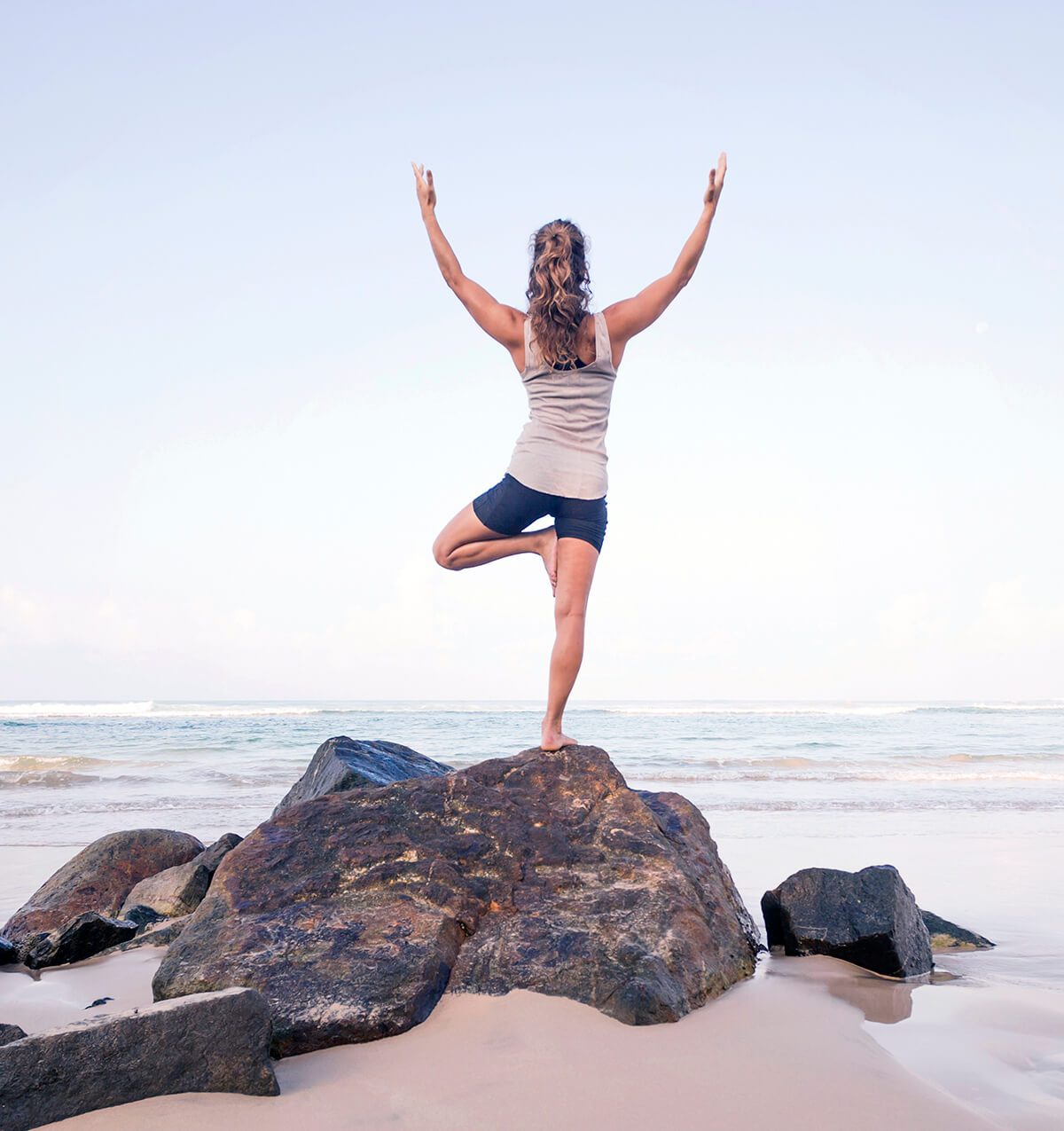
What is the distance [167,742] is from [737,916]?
67.4ft

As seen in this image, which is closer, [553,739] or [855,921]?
[855,921]

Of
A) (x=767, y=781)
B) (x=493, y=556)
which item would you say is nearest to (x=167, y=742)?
(x=767, y=781)

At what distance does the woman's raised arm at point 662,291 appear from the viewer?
414 cm

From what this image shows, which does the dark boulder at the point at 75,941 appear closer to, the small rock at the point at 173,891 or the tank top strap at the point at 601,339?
the small rock at the point at 173,891

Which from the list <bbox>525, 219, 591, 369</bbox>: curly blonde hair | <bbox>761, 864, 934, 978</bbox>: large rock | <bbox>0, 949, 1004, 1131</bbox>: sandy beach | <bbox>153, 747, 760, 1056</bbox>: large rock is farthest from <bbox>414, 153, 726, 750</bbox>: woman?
<bbox>0, 949, 1004, 1131</bbox>: sandy beach

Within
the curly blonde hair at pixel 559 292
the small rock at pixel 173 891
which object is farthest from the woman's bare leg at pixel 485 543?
the small rock at pixel 173 891

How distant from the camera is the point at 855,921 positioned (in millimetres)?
4023

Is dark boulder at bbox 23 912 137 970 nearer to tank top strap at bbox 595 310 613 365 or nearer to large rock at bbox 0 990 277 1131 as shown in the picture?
large rock at bbox 0 990 277 1131

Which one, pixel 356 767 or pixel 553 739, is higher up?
pixel 553 739

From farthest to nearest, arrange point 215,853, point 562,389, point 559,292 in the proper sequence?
point 215,853
point 562,389
point 559,292

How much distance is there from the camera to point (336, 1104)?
2.28m

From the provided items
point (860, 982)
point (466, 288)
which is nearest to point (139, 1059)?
point (860, 982)

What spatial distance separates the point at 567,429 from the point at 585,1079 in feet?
9.32

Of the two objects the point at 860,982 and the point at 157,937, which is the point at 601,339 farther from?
the point at 157,937
